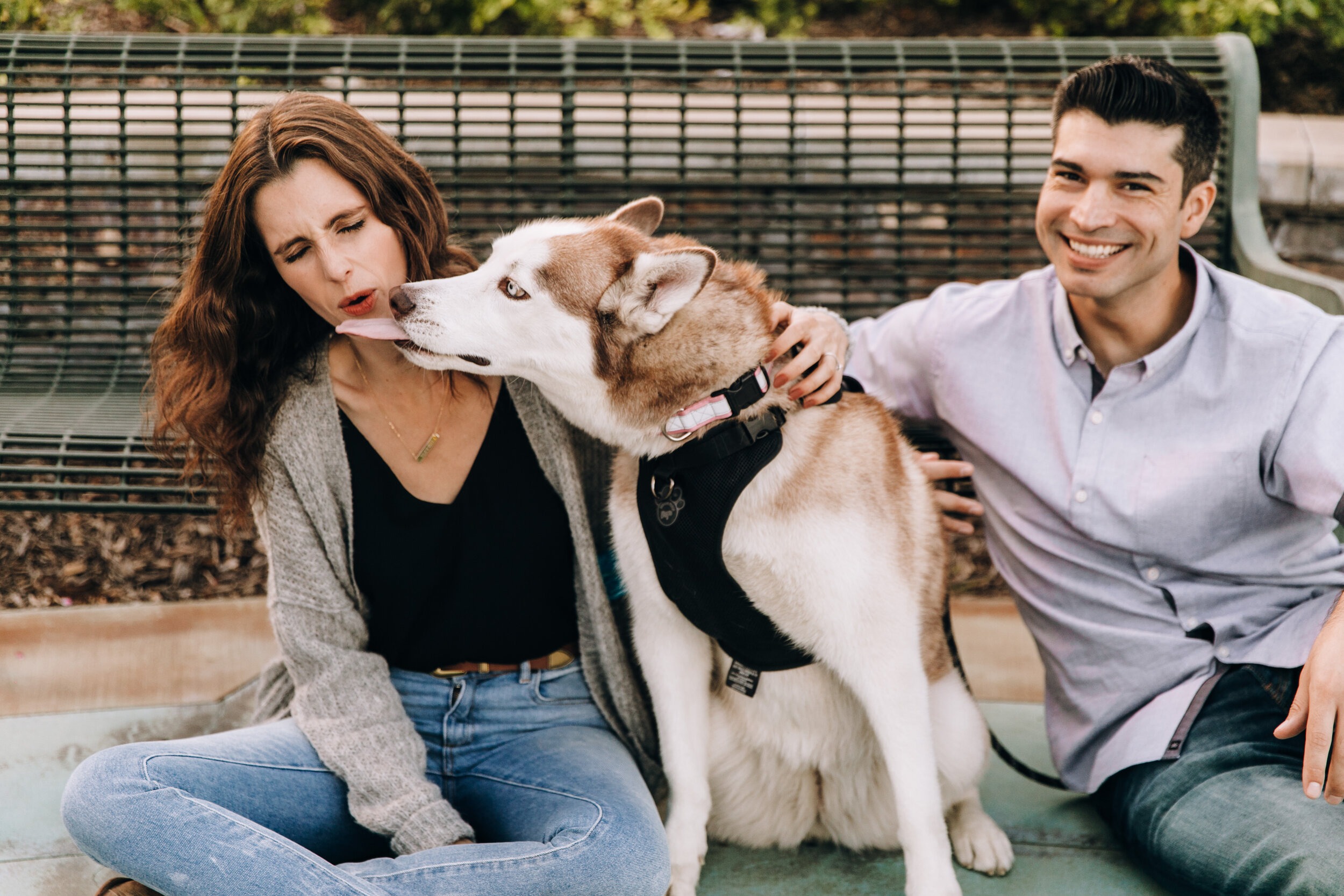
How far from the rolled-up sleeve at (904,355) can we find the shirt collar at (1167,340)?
0.28 metres

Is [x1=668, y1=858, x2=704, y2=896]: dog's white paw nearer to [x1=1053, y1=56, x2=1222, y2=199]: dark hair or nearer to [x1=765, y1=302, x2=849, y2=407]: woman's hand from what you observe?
[x1=765, y1=302, x2=849, y2=407]: woman's hand

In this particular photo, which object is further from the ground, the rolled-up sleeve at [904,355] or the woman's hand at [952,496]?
the rolled-up sleeve at [904,355]

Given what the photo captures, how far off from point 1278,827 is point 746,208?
2350 mm

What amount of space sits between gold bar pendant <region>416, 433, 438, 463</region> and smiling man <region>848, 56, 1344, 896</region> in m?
→ 1.24

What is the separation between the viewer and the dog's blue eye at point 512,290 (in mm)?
1922

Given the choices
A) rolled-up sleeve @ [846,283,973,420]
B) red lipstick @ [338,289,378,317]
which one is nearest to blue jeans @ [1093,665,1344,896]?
rolled-up sleeve @ [846,283,973,420]

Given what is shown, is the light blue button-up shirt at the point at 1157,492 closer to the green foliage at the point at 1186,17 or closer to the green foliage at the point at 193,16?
the green foliage at the point at 1186,17

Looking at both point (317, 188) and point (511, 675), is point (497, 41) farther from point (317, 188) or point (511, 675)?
point (511, 675)

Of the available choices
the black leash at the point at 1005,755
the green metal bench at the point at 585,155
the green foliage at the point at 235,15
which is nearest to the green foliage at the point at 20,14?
the green foliage at the point at 235,15

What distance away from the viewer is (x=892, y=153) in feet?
9.77

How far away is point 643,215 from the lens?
2254 mm

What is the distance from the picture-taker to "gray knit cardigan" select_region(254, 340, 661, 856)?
1993 mm

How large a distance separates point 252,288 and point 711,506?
3.72 ft

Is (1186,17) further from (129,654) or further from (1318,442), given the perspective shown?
(129,654)
